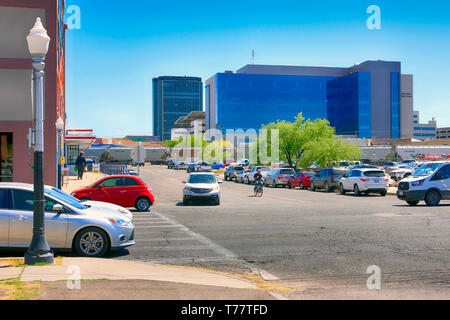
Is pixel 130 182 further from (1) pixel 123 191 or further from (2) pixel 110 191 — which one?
(2) pixel 110 191

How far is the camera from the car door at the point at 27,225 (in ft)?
34.2

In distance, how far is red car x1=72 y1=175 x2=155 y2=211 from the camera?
70.7 ft

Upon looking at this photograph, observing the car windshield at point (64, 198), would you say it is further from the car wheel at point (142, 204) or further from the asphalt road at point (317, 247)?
the car wheel at point (142, 204)

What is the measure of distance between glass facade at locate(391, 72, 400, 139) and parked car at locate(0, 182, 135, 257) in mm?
143255

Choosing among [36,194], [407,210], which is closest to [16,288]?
[36,194]

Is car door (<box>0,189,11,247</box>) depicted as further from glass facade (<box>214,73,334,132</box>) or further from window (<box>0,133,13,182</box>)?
glass facade (<box>214,73,334,132</box>)

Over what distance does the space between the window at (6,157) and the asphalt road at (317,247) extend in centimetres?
1001

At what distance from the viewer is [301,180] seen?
41719 millimetres

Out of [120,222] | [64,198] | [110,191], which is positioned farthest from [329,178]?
[64,198]

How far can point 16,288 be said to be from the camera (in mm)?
7277

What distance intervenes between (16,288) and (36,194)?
8.07ft

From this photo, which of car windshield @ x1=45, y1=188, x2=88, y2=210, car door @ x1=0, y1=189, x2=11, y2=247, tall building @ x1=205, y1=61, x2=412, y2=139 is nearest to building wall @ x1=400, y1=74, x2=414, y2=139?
tall building @ x1=205, y1=61, x2=412, y2=139
